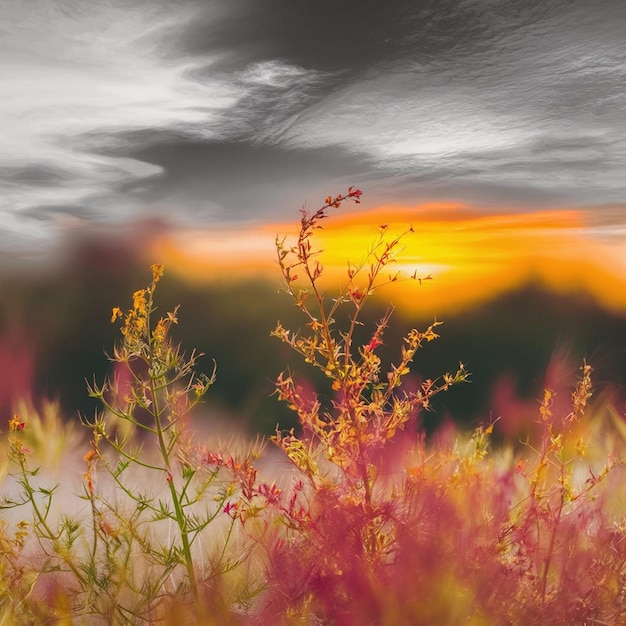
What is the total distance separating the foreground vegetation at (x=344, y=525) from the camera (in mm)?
2229

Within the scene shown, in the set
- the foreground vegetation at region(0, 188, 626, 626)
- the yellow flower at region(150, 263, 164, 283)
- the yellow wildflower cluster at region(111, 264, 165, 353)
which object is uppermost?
the yellow flower at region(150, 263, 164, 283)

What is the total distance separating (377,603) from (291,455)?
0.46 meters

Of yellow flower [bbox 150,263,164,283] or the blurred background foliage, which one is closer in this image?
yellow flower [bbox 150,263,164,283]

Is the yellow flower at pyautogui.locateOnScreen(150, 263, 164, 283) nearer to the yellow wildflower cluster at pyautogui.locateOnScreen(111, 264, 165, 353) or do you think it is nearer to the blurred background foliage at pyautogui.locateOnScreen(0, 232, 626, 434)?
the yellow wildflower cluster at pyautogui.locateOnScreen(111, 264, 165, 353)

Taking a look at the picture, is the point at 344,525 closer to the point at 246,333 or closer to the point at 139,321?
the point at 139,321

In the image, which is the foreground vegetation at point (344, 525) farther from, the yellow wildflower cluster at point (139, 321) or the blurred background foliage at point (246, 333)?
the blurred background foliage at point (246, 333)

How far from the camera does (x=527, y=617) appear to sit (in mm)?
2359

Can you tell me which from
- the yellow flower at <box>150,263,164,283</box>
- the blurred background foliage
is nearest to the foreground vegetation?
the yellow flower at <box>150,263,164,283</box>

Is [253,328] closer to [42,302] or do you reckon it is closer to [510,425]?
[42,302]

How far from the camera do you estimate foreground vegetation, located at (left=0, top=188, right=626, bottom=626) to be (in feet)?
7.31

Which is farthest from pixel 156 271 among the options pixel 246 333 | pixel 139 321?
pixel 246 333

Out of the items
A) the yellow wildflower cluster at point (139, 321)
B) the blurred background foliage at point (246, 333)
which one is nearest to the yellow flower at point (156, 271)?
the yellow wildflower cluster at point (139, 321)

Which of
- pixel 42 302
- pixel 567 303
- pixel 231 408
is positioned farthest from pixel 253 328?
pixel 567 303

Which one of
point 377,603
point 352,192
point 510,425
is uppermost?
point 352,192
